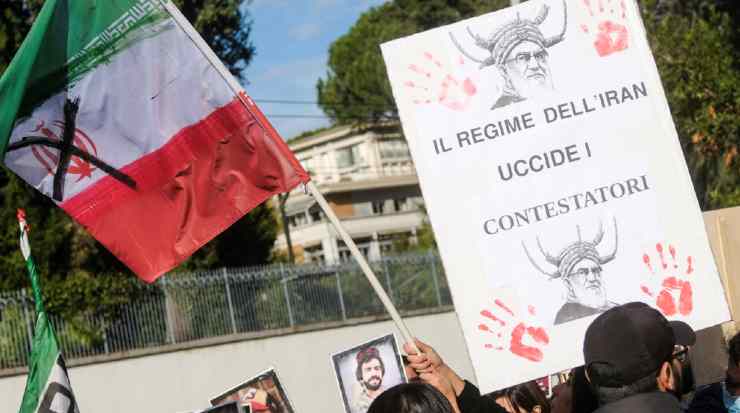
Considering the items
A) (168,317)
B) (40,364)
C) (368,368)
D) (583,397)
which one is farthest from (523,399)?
(168,317)

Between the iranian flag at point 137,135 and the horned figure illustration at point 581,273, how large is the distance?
1116 mm

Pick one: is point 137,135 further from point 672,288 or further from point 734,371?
point 734,371

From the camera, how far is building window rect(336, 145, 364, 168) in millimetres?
71438

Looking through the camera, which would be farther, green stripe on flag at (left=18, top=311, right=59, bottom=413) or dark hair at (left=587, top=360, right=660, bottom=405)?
green stripe on flag at (left=18, top=311, right=59, bottom=413)

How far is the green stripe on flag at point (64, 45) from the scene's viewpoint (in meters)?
5.47

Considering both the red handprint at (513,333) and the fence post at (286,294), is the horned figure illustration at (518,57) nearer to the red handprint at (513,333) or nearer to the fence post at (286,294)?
the red handprint at (513,333)

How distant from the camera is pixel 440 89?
194 inches

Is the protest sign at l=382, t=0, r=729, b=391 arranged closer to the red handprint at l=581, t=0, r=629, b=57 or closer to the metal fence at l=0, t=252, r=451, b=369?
the red handprint at l=581, t=0, r=629, b=57

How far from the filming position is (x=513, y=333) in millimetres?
4844

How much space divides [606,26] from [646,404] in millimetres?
1954

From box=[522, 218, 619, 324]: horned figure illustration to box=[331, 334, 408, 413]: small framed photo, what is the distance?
3.40 m

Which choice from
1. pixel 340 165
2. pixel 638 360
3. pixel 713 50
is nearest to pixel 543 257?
pixel 638 360

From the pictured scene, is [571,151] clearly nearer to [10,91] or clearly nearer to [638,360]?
[638,360]

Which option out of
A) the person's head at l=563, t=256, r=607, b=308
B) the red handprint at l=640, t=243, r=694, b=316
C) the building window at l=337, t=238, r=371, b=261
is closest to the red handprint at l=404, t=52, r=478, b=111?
the person's head at l=563, t=256, r=607, b=308
